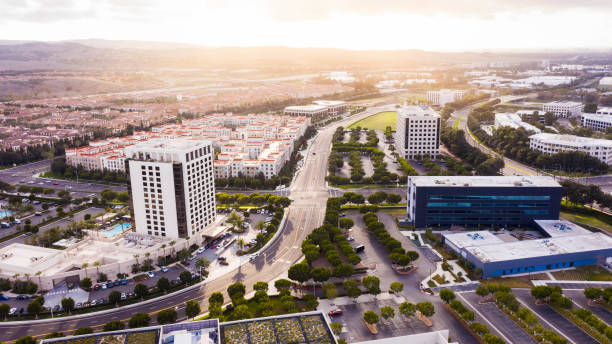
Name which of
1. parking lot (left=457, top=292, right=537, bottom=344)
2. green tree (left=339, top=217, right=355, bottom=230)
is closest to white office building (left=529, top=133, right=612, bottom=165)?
green tree (left=339, top=217, right=355, bottom=230)

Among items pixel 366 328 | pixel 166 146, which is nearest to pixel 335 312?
pixel 366 328

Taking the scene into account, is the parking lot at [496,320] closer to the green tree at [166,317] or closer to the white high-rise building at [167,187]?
the green tree at [166,317]

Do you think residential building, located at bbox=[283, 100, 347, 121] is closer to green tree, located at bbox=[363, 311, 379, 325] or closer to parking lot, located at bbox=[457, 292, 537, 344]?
parking lot, located at bbox=[457, 292, 537, 344]

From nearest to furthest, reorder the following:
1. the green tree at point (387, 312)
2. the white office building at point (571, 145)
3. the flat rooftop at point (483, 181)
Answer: the green tree at point (387, 312) → the flat rooftop at point (483, 181) → the white office building at point (571, 145)

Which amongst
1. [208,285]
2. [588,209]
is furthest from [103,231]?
[588,209]

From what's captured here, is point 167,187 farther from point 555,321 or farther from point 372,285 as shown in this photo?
point 555,321

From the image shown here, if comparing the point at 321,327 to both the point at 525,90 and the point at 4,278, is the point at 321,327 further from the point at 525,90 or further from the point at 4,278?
the point at 525,90

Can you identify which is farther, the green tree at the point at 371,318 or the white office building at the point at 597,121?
the white office building at the point at 597,121

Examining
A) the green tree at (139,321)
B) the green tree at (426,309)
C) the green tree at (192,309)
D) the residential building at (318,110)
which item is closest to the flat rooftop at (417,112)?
the residential building at (318,110)
